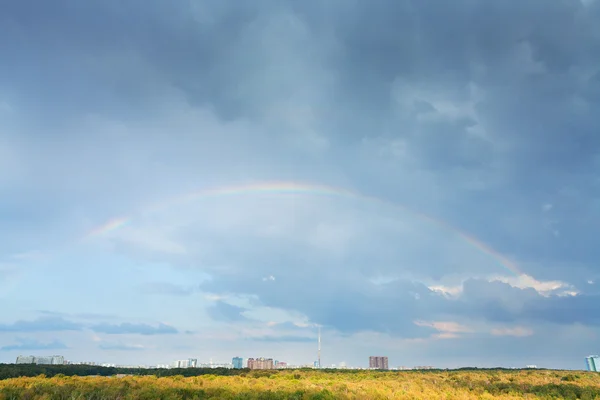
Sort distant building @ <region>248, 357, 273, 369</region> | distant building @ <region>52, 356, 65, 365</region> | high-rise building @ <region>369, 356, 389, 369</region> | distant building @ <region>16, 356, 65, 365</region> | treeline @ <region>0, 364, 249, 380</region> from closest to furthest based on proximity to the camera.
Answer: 1. treeline @ <region>0, 364, 249, 380</region>
2. distant building @ <region>16, 356, 65, 365</region>
3. distant building @ <region>52, 356, 65, 365</region>
4. distant building @ <region>248, 357, 273, 369</region>
5. high-rise building @ <region>369, 356, 389, 369</region>

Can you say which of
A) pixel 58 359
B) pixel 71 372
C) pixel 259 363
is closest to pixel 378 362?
pixel 259 363

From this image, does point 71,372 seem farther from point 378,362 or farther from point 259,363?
point 378,362

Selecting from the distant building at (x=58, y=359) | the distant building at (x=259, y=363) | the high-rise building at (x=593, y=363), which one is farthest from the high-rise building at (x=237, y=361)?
the high-rise building at (x=593, y=363)

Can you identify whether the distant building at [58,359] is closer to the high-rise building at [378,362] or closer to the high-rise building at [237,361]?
the high-rise building at [237,361]

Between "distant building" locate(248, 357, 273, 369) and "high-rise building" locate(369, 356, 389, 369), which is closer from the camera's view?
"distant building" locate(248, 357, 273, 369)

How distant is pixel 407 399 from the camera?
26.3 metres

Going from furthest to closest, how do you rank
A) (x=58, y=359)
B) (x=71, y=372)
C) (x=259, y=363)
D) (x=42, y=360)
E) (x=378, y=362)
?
(x=378, y=362)
(x=259, y=363)
(x=58, y=359)
(x=42, y=360)
(x=71, y=372)

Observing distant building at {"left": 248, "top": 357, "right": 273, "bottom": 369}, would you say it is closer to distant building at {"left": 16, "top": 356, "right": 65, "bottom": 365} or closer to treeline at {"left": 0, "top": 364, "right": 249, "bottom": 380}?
distant building at {"left": 16, "top": 356, "right": 65, "bottom": 365}

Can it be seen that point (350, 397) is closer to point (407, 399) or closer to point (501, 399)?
point (407, 399)

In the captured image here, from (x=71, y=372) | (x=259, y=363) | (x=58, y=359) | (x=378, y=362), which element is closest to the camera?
(x=71, y=372)

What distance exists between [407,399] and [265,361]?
474 feet

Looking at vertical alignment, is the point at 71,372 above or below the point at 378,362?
above

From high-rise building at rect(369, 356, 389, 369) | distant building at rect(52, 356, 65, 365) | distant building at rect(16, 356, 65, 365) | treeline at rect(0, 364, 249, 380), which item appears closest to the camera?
treeline at rect(0, 364, 249, 380)

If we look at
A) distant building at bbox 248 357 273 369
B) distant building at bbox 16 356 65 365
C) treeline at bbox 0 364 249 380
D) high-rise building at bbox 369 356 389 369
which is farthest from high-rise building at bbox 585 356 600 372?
distant building at bbox 16 356 65 365
